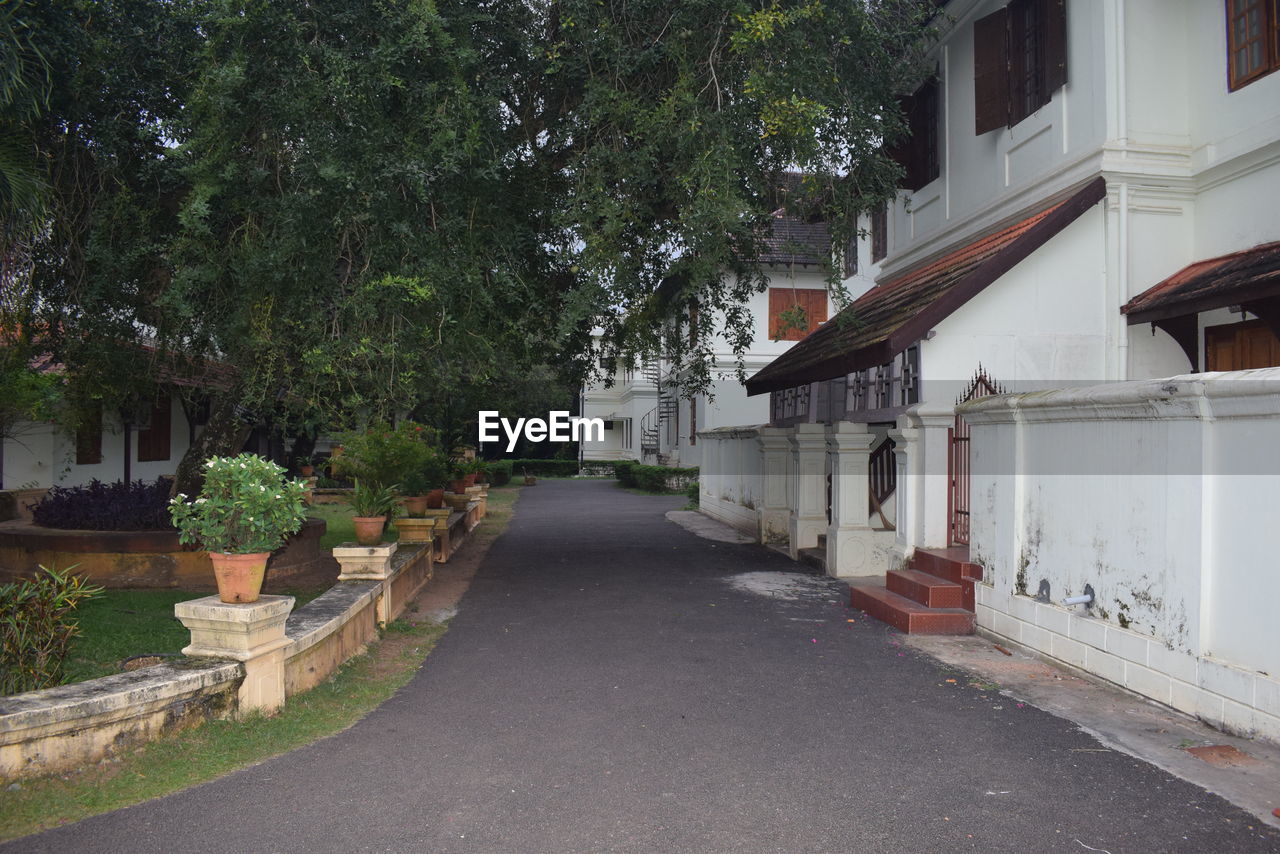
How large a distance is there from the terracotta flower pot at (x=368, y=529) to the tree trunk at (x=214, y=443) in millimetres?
3475

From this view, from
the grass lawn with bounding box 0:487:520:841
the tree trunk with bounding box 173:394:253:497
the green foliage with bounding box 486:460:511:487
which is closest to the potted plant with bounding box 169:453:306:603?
the grass lawn with bounding box 0:487:520:841

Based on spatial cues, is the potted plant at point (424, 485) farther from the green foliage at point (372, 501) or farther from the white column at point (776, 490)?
the white column at point (776, 490)

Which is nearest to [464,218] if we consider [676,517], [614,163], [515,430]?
[614,163]

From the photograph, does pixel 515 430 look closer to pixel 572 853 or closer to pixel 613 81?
pixel 613 81

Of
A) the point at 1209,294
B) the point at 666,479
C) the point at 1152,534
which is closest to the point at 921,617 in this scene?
the point at 1152,534

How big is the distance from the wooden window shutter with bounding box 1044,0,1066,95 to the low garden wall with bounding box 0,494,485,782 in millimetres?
8901

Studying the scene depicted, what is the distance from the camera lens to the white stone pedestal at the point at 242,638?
17.3 ft

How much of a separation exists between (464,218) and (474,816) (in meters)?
6.23

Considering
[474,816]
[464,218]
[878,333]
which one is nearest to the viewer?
[474,816]

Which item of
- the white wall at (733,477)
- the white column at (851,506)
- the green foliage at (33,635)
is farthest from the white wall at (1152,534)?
the white wall at (733,477)

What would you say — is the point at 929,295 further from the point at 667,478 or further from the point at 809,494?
the point at 667,478

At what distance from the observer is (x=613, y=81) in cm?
935

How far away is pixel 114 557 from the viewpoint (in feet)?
33.1

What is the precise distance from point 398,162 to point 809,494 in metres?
7.70
